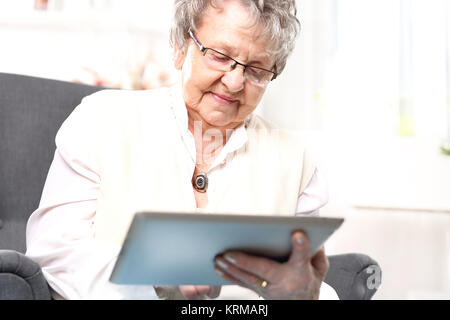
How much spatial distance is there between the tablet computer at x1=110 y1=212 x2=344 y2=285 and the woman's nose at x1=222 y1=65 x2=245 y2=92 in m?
0.50

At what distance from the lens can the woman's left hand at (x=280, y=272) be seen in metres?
0.97

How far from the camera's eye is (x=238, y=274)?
995 mm

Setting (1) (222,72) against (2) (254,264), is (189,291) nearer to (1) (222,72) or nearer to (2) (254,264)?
(2) (254,264)

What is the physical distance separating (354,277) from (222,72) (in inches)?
25.9

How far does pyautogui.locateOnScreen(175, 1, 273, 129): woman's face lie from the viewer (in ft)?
4.56

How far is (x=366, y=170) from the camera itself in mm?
3209

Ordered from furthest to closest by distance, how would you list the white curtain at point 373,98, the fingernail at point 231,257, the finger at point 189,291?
the white curtain at point 373,98, the finger at point 189,291, the fingernail at point 231,257

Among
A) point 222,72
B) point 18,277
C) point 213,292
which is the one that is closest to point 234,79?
point 222,72

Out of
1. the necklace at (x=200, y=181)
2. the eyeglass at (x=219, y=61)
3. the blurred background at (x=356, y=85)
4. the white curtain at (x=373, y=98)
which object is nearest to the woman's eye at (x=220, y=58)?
the eyeglass at (x=219, y=61)

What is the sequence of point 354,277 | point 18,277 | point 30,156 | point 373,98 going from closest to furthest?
point 18,277
point 354,277
point 30,156
point 373,98

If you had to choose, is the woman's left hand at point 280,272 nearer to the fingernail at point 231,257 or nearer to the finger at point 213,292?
the fingernail at point 231,257

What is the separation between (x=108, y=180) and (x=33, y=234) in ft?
0.68

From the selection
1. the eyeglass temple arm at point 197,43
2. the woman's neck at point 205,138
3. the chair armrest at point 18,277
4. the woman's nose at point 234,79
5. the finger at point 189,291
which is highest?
the eyeglass temple arm at point 197,43

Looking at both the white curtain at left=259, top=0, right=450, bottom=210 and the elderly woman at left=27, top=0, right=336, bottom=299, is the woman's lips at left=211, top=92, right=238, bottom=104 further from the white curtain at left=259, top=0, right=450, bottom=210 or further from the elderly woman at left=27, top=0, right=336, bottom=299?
the white curtain at left=259, top=0, right=450, bottom=210
